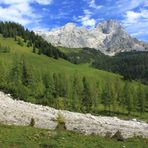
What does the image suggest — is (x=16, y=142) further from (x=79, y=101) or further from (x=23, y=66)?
(x=23, y=66)

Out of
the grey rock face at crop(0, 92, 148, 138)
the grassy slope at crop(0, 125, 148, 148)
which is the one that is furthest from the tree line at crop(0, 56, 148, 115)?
the grassy slope at crop(0, 125, 148, 148)

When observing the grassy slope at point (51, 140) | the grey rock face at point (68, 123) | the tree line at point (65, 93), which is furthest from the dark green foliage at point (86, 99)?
the grassy slope at point (51, 140)

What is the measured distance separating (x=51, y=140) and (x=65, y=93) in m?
119

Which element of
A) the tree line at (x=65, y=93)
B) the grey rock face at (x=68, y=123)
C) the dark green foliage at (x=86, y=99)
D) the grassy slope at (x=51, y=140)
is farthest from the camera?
the dark green foliage at (x=86, y=99)

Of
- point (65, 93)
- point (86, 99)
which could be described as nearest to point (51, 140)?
point (65, 93)

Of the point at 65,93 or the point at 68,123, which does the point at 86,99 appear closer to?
the point at 65,93

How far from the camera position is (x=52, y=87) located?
146125 millimetres

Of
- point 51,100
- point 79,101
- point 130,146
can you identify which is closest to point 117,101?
point 79,101

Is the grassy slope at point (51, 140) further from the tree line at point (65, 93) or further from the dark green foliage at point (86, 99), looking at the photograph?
the dark green foliage at point (86, 99)

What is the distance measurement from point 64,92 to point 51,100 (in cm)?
1261

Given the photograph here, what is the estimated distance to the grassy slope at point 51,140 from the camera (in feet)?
96.0

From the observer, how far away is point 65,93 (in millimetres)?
149750

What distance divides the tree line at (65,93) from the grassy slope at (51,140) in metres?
98.5

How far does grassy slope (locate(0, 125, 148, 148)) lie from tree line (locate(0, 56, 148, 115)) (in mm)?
98522
